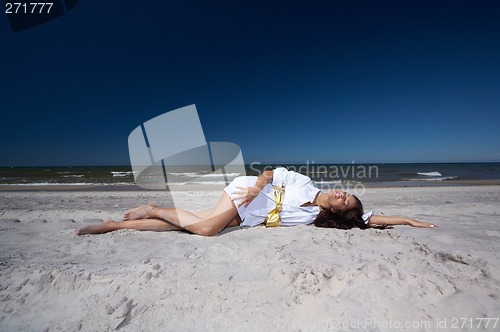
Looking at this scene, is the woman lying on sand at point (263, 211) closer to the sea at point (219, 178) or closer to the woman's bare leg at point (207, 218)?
the woman's bare leg at point (207, 218)

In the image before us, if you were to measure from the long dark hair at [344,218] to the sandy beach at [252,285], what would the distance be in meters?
0.60

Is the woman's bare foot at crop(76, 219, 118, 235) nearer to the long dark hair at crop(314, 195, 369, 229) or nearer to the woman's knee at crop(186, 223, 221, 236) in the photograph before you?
the woman's knee at crop(186, 223, 221, 236)

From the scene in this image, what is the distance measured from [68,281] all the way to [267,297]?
157cm

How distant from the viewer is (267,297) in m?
1.91

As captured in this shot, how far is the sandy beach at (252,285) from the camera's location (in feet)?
5.56

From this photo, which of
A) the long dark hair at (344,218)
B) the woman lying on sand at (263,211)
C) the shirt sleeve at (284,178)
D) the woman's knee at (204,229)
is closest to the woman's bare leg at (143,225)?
the woman lying on sand at (263,211)

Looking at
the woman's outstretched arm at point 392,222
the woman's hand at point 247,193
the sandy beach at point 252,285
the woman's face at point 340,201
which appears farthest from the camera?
the woman's outstretched arm at point 392,222

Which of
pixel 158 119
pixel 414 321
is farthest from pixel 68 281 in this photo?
pixel 158 119

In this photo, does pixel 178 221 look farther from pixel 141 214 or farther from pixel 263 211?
pixel 263 211

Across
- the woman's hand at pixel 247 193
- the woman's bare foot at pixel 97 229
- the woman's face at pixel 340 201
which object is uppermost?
the woman's hand at pixel 247 193

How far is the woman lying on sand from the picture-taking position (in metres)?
3.54

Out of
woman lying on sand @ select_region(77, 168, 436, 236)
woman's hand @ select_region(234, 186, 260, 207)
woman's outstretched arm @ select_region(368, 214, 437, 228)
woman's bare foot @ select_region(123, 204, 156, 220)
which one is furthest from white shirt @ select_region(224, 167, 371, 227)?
woman's bare foot @ select_region(123, 204, 156, 220)

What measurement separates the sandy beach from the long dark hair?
60cm

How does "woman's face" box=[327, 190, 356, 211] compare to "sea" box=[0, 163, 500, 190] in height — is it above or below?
above
